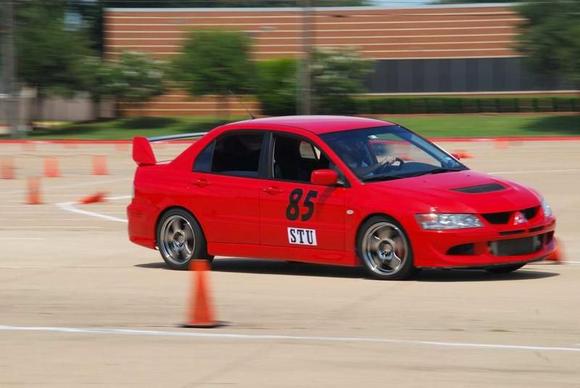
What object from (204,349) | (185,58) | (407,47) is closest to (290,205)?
(204,349)

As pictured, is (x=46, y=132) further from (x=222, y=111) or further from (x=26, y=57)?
(x=222, y=111)

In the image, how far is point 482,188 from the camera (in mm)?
11055

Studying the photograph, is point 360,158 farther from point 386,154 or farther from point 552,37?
point 552,37

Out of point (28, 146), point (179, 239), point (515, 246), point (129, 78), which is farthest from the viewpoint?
point (129, 78)

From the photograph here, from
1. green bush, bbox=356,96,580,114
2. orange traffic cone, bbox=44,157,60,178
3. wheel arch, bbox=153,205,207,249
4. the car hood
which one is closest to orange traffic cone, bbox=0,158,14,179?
orange traffic cone, bbox=44,157,60,178

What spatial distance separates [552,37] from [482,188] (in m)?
44.2

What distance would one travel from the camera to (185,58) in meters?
59.1

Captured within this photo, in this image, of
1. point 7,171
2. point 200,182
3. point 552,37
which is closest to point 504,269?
point 200,182

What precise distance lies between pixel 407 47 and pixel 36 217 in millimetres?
55426

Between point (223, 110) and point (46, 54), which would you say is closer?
A: point (46, 54)

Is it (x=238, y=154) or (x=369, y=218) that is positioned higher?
(x=238, y=154)

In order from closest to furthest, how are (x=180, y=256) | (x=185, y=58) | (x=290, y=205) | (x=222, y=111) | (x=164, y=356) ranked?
(x=164, y=356) → (x=290, y=205) → (x=180, y=256) → (x=185, y=58) → (x=222, y=111)

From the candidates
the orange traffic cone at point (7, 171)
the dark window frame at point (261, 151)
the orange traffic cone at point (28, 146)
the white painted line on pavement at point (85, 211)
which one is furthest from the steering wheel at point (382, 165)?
the orange traffic cone at point (28, 146)

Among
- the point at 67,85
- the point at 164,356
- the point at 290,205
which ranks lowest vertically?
the point at 164,356
